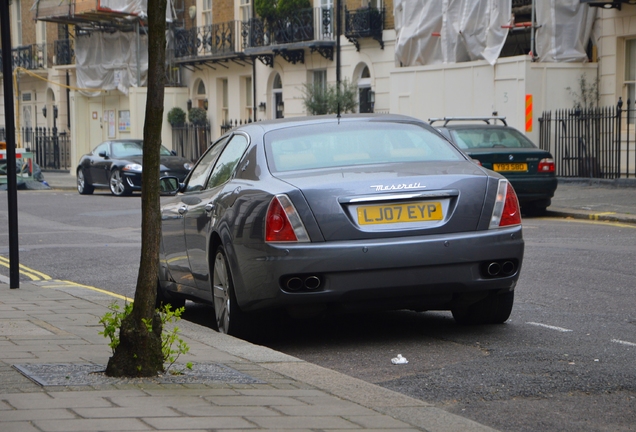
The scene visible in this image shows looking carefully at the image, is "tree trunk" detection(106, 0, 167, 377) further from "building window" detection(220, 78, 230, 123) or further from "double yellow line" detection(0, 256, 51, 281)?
"building window" detection(220, 78, 230, 123)

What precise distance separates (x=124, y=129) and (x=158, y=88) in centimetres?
4039

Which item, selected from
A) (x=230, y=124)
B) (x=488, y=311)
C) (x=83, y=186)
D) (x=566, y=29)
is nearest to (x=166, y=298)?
(x=488, y=311)

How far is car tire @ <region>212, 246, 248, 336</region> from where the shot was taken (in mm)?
7078

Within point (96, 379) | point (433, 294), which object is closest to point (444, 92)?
point (433, 294)

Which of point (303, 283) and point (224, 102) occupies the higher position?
point (224, 102)

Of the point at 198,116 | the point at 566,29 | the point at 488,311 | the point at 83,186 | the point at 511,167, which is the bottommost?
the point at 83,186

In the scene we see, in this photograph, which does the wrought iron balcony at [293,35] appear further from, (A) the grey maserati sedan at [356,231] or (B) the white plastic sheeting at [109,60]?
(A) the grey maserati sedan at [356,231]

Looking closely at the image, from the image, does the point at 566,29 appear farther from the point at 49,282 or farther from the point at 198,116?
the point at 49,282

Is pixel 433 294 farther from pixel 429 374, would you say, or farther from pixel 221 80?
pixel 221 80

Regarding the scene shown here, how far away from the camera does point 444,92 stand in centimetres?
2908

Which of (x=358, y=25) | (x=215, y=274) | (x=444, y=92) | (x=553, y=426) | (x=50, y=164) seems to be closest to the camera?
(x=553, y=426)

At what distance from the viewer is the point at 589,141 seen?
958 inches

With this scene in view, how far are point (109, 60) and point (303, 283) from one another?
40.0 meters

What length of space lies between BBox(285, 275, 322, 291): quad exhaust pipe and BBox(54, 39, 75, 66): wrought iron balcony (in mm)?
43044
